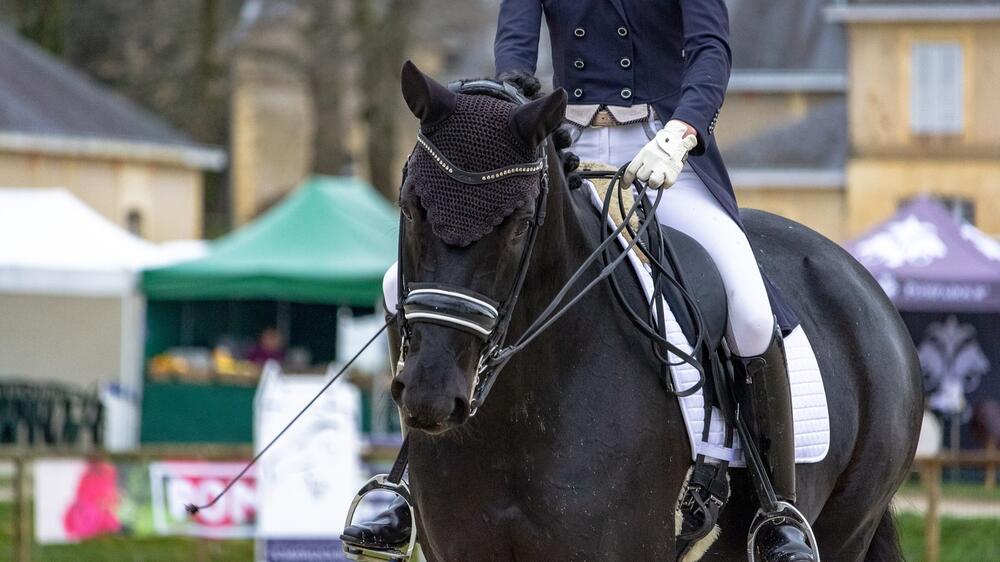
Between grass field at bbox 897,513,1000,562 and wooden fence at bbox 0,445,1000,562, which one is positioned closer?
wooden fence at bbox 0,445,1000,562

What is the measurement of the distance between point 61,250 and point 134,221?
15942mm

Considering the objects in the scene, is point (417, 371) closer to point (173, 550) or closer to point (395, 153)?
point (173, 550)

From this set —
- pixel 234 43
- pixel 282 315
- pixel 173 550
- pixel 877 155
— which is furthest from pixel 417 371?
pixel 234 43

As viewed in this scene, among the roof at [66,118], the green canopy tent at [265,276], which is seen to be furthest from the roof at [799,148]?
the green canopy tent at [265,276]

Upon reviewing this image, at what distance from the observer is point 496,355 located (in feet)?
13.1

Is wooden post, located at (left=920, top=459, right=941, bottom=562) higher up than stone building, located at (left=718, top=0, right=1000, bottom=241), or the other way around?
stone building, located at (left=718, top=0, right=1000, bottom=241)

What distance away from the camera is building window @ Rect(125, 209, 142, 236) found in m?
34.5

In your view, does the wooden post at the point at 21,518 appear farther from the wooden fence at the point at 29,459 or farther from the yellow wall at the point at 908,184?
the yellow wall at the point at 908,184

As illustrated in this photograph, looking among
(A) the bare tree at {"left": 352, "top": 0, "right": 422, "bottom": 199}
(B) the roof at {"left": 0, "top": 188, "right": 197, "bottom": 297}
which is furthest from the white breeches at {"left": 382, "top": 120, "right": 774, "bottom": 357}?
(A) the bare tree at {"left": 352, "top": 0, "right": 422, "bottom": 199}

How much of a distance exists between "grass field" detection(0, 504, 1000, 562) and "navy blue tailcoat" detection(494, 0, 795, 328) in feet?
23.4

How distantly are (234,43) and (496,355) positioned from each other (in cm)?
4077

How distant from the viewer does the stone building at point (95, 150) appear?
31000 mm

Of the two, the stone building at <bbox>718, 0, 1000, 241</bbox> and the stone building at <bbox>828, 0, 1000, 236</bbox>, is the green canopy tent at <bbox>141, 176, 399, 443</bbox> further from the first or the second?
the stone building at <bbox>828, 0, 1000, 236</bbox>

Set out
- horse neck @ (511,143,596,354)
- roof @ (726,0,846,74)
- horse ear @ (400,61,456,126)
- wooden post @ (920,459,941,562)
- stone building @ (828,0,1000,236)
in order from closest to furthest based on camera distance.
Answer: horse ear @ (400,61,456,126)
horse neck @ (511,143,596,354)
wooden post @ (920,459,941,562)
stone building @ (828,0,1000,236)
roof @ (726,0,846,74)
